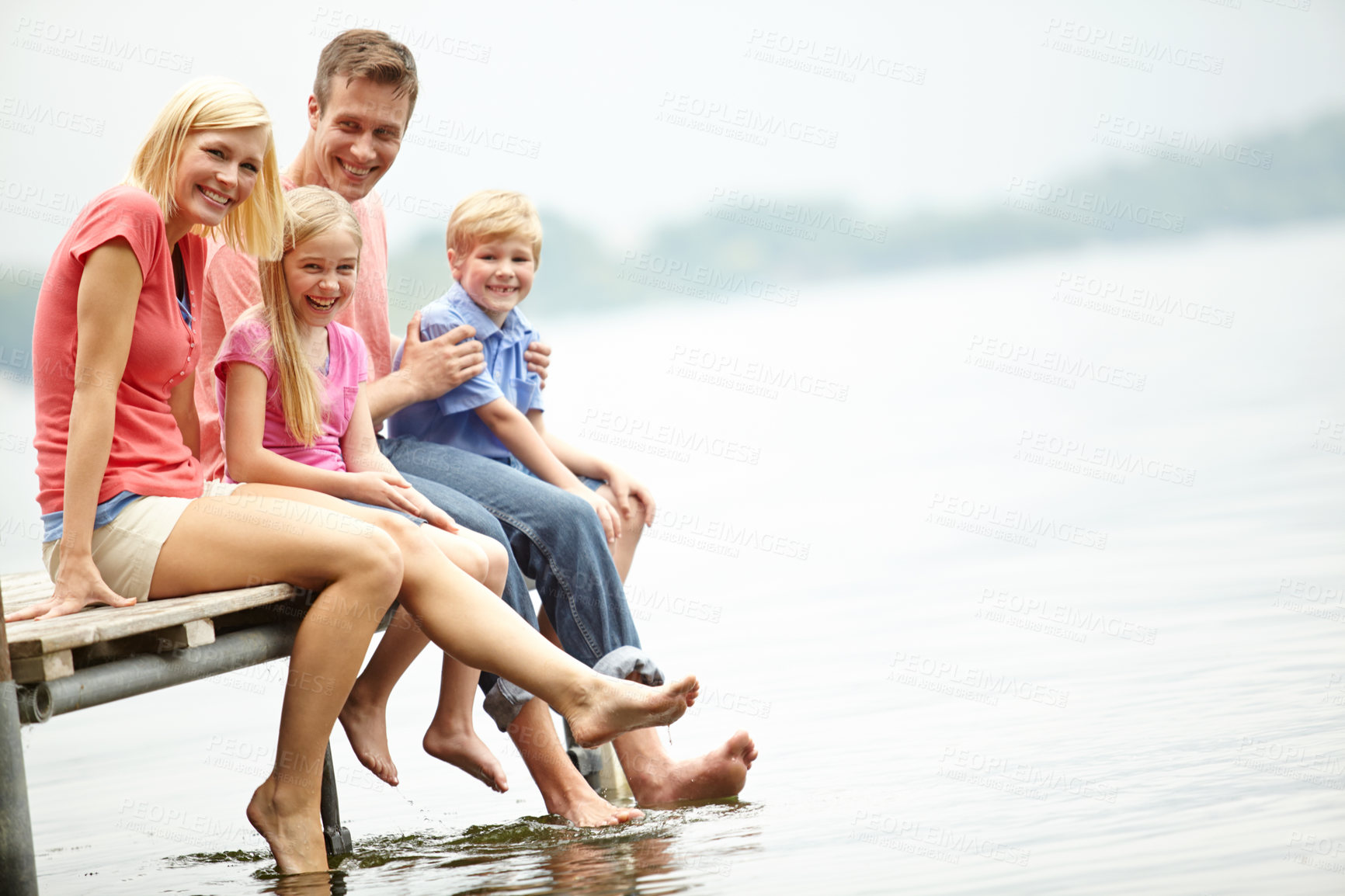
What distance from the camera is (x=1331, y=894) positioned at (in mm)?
2182

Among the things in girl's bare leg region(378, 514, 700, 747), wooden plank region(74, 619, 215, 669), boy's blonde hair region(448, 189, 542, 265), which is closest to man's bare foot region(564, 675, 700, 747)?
girl's bare leg region(378, 514, 700, 747)

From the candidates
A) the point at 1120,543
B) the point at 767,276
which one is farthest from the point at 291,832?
the point at 767,276

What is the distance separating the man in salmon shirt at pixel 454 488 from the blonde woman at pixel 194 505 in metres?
0.34

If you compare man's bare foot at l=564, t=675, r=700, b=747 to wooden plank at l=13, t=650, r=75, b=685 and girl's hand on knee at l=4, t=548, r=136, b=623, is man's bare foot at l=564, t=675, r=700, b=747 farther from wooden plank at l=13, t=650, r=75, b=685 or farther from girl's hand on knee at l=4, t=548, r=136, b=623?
wooden plank at l=13, t=650, r=75, b=685

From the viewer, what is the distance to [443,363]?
325 centimetres

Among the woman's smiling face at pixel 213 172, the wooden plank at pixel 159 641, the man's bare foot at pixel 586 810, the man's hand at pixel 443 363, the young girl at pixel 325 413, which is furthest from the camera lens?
the man's hand at pixel 443 363

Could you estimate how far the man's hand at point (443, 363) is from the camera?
3244mm

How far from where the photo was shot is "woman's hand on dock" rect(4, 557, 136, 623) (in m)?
2.34

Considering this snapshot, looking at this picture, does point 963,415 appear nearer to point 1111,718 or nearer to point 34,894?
point 1111,718

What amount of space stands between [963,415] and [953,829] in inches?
359

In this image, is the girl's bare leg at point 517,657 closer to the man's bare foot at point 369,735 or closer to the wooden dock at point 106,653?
the wooden dock at point 106,653

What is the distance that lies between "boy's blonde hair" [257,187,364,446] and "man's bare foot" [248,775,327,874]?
2.12ft

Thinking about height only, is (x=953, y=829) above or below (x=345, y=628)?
below

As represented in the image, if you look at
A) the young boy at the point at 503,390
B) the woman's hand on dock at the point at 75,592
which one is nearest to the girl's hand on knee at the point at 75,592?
the woman's hand on dock at the point at 75,592
